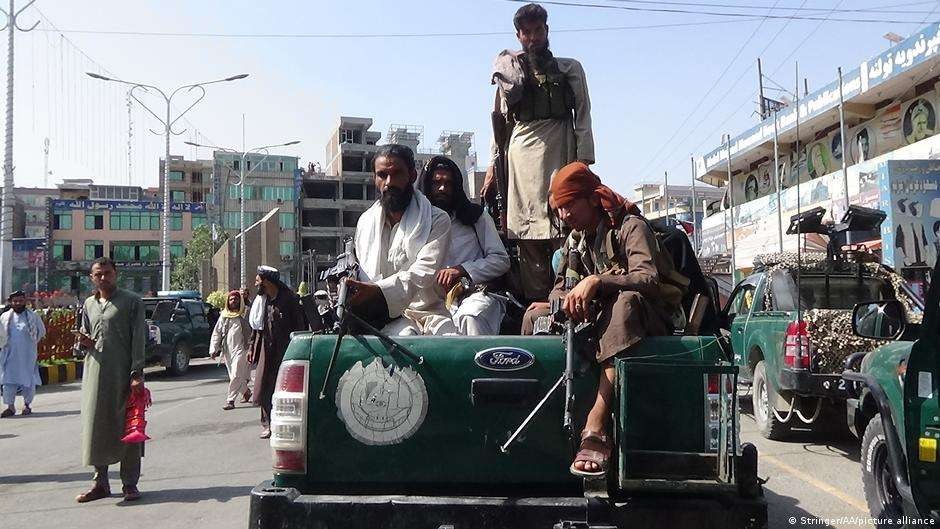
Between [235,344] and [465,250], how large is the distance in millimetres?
8398

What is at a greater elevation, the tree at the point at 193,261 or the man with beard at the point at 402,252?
the tree at the point at 193,261

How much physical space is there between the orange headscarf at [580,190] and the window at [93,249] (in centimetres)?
8197

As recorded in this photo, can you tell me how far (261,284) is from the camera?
9312 mm

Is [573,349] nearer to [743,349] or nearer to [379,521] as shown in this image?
[379,521]

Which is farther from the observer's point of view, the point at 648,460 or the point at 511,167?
the point at 511,167

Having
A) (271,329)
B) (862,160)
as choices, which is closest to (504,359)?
(271,329)

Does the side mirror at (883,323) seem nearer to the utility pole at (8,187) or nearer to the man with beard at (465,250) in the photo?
the man with beard at (465,250)

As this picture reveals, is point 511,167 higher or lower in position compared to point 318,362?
higher

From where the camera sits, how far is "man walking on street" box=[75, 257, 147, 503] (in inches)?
238

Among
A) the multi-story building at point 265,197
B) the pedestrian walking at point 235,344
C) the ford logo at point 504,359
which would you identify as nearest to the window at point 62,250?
the multi-story building at point 265,197

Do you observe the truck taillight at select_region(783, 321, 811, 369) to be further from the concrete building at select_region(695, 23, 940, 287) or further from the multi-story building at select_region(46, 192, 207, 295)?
the multi-story building at select_region(46, 192, 207, 295)

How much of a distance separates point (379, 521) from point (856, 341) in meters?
6.12

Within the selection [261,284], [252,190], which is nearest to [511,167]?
[261,284]

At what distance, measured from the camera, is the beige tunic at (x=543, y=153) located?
227 inches
